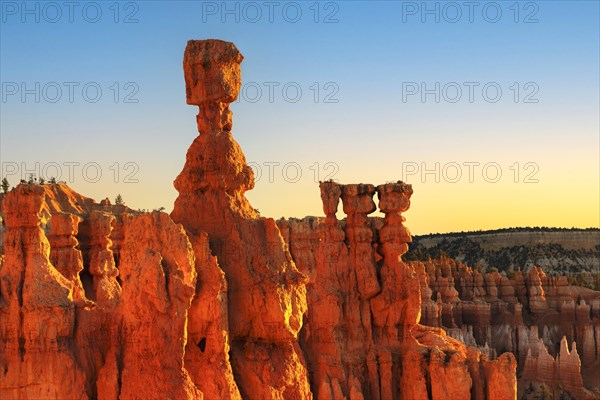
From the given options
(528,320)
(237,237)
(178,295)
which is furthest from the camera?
(528,320)

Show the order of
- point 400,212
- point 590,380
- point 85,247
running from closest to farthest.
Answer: point 85,247 → point 400,212 → point 590,380

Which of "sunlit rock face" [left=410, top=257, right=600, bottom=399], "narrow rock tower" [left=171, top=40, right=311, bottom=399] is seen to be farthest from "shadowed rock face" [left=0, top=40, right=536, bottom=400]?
"sunlit rock face" [left=410, top=257, right=600, bottom=399]

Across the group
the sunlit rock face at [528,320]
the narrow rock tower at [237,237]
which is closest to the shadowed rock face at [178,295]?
the narrow rock tower at [237,237]

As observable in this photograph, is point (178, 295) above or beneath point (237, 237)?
beneath

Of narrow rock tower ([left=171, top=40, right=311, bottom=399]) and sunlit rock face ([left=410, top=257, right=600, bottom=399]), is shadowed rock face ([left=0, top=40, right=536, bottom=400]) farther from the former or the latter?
sunlit rock face ([left=410, top=257, right=600, bottom=399])

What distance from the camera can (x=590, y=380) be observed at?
55.0 meters

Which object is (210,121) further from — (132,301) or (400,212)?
(400,212)

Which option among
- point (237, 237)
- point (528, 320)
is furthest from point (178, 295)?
point (528, 320)

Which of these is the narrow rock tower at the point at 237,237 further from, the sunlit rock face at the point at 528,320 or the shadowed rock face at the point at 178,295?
the sunlit rock face at the point at 528,320

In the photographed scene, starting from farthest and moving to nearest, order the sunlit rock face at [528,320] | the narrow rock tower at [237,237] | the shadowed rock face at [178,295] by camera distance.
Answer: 1. the sunlit rock face at [528,320]
2. the narrow rock tower at [237,237]
3. the shadowed rock face at [178,295]

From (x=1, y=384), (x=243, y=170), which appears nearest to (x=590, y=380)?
(x=243, y=170)

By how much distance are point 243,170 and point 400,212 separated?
12.3m

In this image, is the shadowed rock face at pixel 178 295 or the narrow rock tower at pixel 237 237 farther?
the narrow rock tower at pixel 237 237

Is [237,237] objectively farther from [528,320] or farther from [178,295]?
[528,320]
